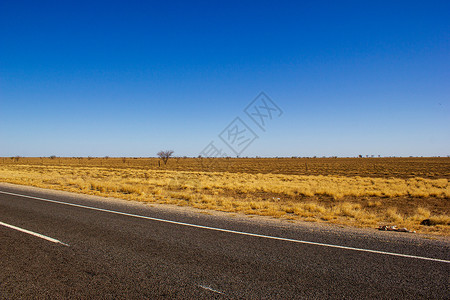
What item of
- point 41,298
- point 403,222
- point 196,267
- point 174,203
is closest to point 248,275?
point 196,267

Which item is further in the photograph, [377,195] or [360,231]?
[377,195]

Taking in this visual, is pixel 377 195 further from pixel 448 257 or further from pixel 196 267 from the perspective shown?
pixel 196 267

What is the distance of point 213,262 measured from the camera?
4.86 meters

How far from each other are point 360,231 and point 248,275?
475 centimetres

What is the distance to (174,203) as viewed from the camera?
13.2 meters

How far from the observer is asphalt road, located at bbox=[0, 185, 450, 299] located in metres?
3.81

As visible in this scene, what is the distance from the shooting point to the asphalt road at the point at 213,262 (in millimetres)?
3811

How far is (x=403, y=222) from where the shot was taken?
9234 mm

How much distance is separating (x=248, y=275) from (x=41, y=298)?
9.74 feet

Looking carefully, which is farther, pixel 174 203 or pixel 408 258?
pixel 174 203

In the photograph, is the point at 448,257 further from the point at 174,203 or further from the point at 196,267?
the point at 174,203

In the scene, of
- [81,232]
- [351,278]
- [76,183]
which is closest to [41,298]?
[81,232]

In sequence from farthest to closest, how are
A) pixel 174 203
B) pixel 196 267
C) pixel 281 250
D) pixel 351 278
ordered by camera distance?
pixel 174 203
pixel 281 250
pixel 196 267
pixel 351 278

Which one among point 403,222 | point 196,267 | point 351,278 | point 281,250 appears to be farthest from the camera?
point 403,222
